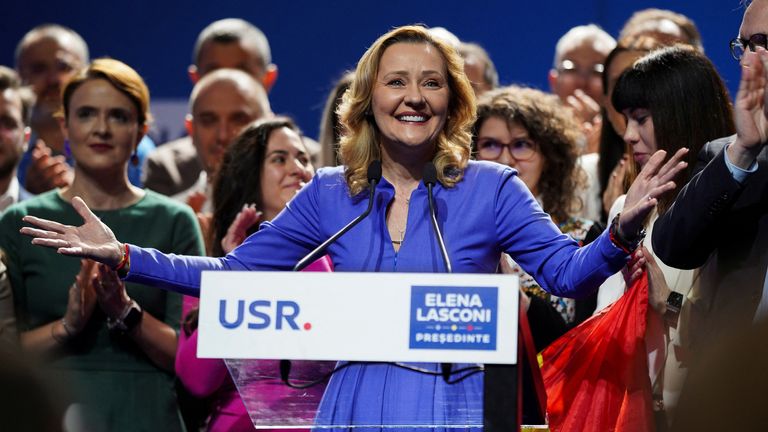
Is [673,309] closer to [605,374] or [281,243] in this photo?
[605,374]

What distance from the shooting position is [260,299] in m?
1.96

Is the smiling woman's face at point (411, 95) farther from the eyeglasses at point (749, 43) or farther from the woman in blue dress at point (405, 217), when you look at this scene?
the eyeglasses at point (749, 43)

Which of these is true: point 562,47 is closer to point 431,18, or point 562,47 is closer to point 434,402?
point 431,18

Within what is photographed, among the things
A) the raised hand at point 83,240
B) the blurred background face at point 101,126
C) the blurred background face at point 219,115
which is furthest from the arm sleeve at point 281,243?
the blurred background face at point 219,115

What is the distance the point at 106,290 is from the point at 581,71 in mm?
2549

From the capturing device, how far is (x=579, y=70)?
506cm

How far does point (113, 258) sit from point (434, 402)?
84 centimetres

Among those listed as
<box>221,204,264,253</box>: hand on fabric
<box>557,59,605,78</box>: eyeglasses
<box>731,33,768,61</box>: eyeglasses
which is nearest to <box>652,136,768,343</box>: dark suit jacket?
<box>731,33,768,61</box>: eyeglasses

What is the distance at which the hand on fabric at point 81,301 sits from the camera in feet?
11.2

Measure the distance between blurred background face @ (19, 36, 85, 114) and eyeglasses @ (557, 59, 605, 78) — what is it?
234 cm

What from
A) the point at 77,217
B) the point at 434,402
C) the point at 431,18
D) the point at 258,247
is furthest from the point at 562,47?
the point at 434,402

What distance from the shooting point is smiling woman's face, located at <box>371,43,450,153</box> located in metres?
2.61

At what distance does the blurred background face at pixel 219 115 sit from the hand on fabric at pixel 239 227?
3.94 ft

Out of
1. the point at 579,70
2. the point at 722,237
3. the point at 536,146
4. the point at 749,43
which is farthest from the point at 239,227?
the point at 579,70
